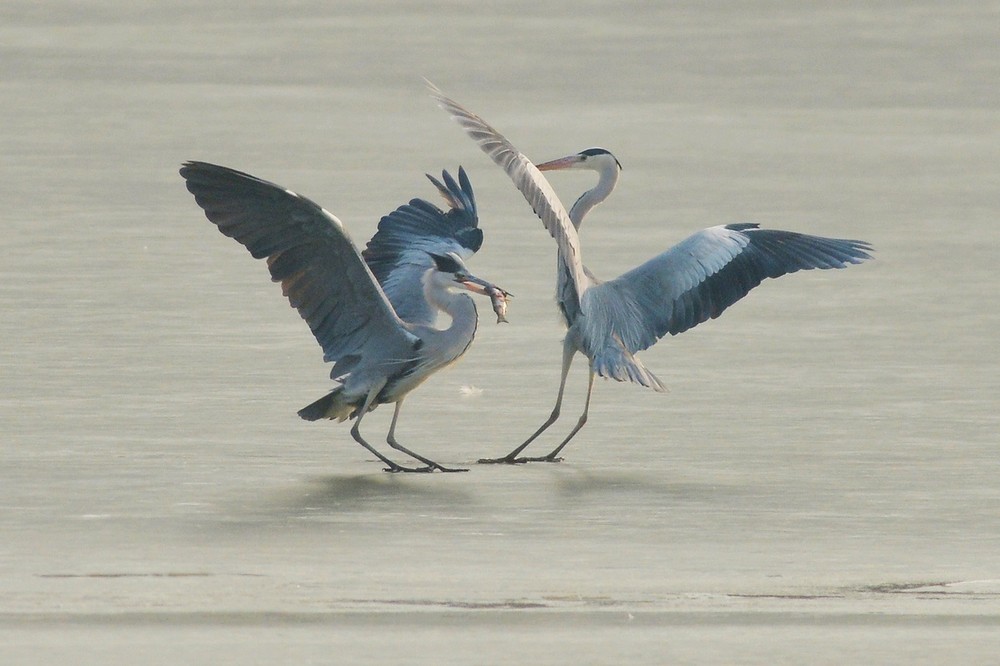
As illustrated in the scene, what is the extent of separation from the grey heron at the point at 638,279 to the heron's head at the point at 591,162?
3.30 feet

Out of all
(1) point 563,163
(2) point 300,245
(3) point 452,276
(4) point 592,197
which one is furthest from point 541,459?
(1) point 563,163

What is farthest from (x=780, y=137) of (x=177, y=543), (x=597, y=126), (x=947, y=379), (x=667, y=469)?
(x=177, y=543)

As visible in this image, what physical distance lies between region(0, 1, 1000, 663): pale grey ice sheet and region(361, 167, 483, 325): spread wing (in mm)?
590

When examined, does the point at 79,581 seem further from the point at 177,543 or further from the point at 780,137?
the point at 780,137

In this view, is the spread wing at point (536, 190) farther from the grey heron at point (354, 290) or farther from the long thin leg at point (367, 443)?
the long thin leg at point (367, 443)

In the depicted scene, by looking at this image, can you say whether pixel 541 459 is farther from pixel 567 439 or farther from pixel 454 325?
pixel 454 325

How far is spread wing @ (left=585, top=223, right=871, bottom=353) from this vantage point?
10.2m

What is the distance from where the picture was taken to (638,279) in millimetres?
10289

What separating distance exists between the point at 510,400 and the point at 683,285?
112 centimetres

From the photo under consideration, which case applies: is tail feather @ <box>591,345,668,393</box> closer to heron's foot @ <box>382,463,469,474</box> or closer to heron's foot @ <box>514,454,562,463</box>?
heron's foot @ <box>514,454,562,463</box>

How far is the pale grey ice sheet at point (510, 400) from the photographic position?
704 cm

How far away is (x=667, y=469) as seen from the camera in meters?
9.30

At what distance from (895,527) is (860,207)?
8.31 metres

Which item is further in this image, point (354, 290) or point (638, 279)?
point (638, 279)
